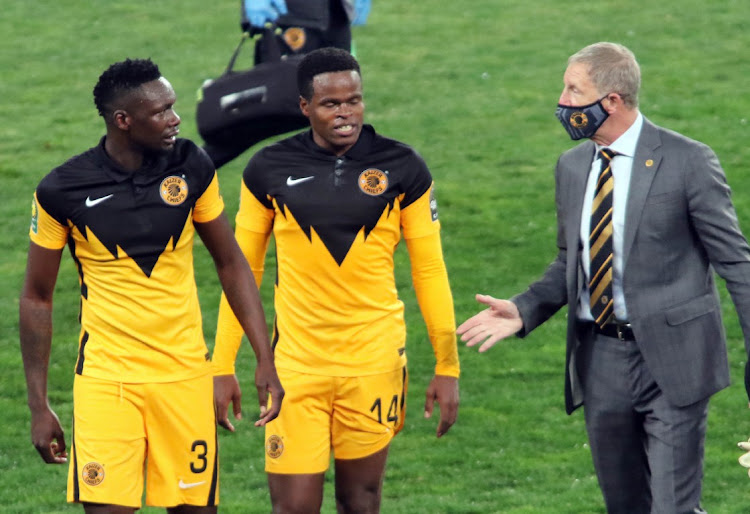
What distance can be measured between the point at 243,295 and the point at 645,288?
1848mm

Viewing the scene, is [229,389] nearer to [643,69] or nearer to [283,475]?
[283,475]

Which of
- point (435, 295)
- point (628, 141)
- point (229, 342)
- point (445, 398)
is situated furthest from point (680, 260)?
point (229, 342)

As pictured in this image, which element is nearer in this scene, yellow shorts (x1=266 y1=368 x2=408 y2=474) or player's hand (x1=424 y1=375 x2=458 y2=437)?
yellow shorts (x1=266 y1=368 x2=408 y2=474)

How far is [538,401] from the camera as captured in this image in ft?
36.7

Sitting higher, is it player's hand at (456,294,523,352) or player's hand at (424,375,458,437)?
player's hand at (456,294,523,352)

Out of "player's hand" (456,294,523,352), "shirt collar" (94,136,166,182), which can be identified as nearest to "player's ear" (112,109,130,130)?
"shirt collar" (94,136,166,182)

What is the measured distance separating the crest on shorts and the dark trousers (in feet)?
4.80

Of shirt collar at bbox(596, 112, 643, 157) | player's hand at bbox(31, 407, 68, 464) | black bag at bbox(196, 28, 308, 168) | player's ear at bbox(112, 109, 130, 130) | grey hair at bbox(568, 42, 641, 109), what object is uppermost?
grey hair at bbox(568, 42, 641, 109)

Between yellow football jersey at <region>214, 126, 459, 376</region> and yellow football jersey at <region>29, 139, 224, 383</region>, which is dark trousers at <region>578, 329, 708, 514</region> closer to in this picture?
yellow football jersey at <region>214, 126, 459, 376</region>

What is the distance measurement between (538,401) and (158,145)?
5.21 meters

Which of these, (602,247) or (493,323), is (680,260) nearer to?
(602,247)

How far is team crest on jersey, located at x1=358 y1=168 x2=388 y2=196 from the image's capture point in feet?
23.5

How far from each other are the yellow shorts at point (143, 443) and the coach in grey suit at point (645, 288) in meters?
1.31

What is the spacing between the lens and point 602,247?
6.79m
